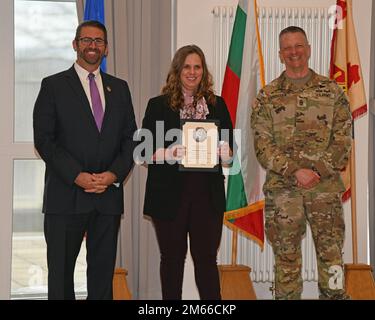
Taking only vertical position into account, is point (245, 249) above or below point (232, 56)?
below

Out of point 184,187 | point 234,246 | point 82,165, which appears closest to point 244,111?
point 234,246

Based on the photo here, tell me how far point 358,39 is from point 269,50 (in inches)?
30.0

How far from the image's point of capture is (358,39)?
4.93 metres

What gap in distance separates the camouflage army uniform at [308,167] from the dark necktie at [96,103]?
94 centimetres

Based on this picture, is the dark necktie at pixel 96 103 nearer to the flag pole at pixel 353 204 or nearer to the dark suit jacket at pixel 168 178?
the dark suit jacket at pixel 168 178

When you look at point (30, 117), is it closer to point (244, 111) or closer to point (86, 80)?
point (86, 80)

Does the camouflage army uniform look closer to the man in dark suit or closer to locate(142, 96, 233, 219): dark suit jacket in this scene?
locate(142, 96, 233, 219): dark suit jacket

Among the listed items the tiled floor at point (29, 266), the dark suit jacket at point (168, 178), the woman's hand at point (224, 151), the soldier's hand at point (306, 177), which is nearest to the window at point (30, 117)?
the tiled floor at point (29, 266)

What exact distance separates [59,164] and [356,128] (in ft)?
8.61

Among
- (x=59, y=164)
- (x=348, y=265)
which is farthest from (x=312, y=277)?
(x=59, y=164)

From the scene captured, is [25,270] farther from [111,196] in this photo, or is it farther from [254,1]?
[254,1]

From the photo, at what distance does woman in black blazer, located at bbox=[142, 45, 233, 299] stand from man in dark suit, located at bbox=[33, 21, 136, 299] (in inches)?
7.6

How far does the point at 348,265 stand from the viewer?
4.52 metres

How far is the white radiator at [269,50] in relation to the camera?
4.71 meters
